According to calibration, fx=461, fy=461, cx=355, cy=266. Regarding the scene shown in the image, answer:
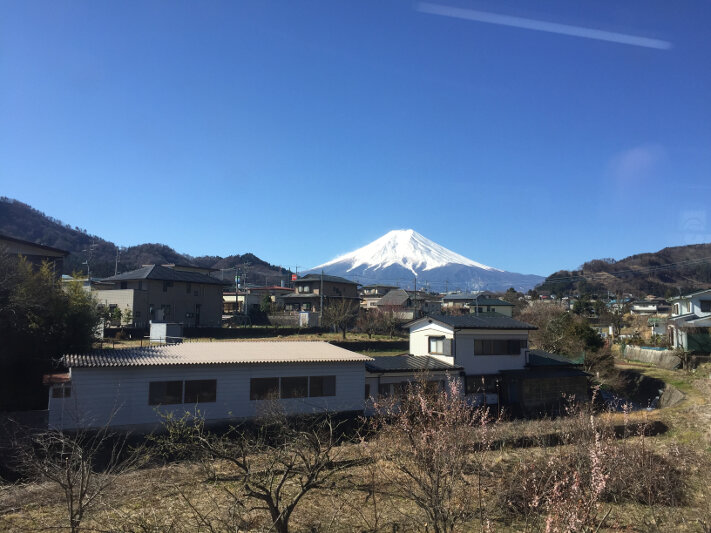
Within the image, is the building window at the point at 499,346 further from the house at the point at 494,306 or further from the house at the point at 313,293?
the house at the point at 313,293

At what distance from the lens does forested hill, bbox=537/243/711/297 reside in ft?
244

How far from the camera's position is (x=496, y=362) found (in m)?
19.1

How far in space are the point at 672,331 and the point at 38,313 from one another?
34.4m

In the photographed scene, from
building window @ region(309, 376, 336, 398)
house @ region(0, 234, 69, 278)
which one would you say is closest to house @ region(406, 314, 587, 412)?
building window @ region(309, 376, 336, 398)

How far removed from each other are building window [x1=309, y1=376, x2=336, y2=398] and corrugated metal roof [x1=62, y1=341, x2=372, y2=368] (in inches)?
25.3

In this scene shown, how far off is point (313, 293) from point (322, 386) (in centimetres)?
3292

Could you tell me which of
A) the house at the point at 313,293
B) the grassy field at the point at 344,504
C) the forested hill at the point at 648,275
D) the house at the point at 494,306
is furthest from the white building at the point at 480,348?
the forested hill at the point at 648,275

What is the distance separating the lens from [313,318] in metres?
38.1

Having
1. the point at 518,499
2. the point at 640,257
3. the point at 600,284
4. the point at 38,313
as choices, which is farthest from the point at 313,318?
the point at 640,257

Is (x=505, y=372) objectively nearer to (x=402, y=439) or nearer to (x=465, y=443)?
(x=402, y=439)

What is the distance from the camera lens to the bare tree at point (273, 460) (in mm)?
5656

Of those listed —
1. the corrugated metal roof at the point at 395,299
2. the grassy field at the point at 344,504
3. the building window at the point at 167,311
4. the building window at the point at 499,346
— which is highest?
the corrugated metal roof at the point at 395,299

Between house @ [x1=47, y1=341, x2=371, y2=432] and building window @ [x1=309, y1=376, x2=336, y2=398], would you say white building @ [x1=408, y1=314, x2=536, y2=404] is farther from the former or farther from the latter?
building window @ [x1=309, y1=376, x2=336, y2=398]

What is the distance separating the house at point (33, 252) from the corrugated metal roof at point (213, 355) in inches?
352
